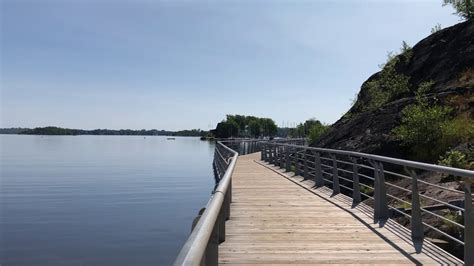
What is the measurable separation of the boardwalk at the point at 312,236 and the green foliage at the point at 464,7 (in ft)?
49.3

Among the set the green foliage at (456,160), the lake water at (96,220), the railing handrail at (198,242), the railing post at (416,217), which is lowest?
the lake water at (96,220)

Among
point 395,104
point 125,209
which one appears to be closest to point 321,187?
point 395,104

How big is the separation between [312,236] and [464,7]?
62.0 feet

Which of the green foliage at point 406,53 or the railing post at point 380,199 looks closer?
the railing post at point 380,199

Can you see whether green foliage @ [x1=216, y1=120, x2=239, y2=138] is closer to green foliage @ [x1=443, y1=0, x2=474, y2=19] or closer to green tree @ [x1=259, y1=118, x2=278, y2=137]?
green tree @ [x1=259, y1=118, x2=278, y2=137]

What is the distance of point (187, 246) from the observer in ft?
7.96

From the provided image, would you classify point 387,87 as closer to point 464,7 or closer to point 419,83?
point 419,83

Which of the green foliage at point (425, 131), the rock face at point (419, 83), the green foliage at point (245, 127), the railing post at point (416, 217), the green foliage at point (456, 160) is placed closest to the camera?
the railing post at point (416, 217)

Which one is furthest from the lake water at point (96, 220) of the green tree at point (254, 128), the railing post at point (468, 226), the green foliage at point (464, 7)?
the green tree at point (254, 128)

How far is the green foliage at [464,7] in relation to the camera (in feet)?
69.9

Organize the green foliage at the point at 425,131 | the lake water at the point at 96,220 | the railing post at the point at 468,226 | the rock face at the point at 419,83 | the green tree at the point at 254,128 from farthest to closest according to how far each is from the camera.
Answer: the green tree at the point at 254,128 < the rock face at the point at 419,83 < the lake water at the point at 96,220 < the green foliage at the point at 425,131 < the railing post at the point at 468,226

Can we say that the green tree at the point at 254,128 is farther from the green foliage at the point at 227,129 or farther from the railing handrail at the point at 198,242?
the railing handrail at the point at 198,242

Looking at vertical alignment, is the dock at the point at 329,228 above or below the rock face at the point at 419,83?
below

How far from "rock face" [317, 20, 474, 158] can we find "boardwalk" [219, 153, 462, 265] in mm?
5812
